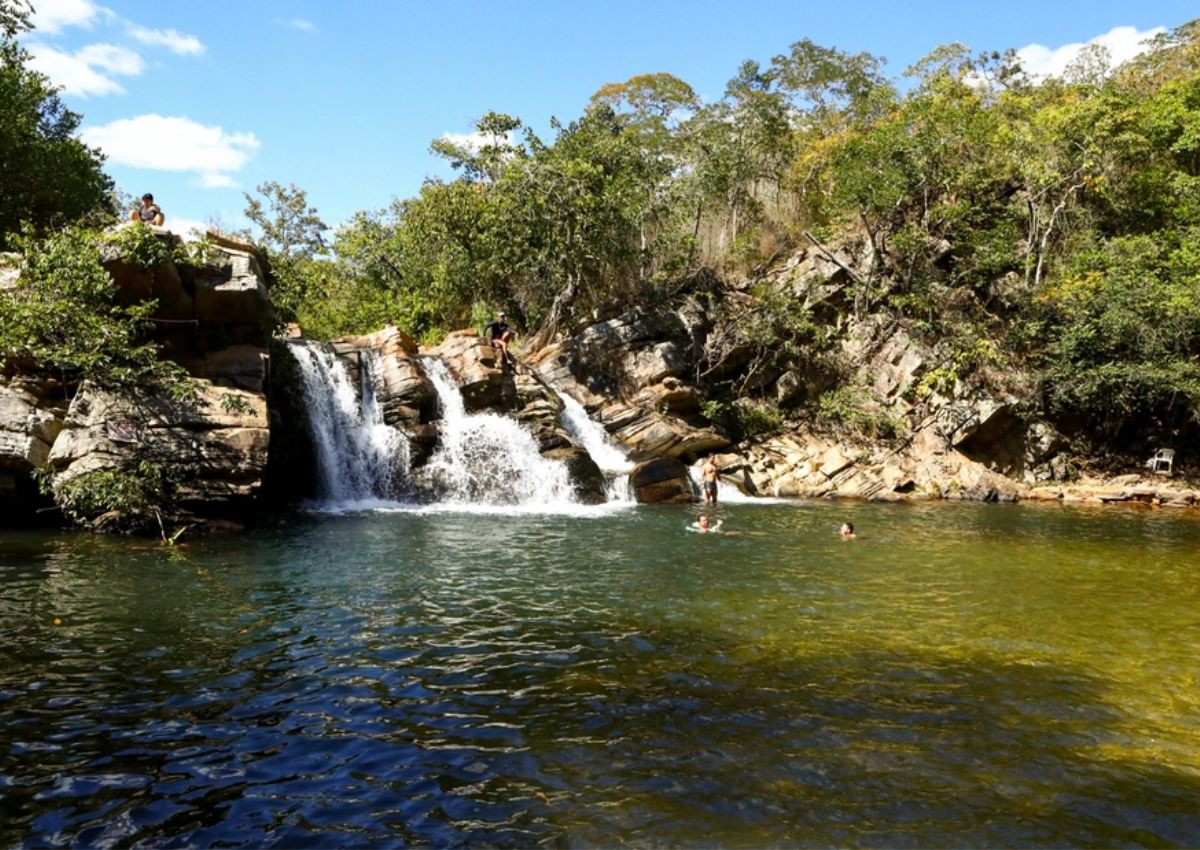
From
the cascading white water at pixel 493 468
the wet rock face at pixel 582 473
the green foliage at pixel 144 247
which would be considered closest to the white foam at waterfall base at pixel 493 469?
the cascading white water at pixel 493 468

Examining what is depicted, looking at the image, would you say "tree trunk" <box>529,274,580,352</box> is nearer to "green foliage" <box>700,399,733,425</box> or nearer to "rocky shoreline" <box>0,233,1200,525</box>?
"rocky shoreline" <box>0,233,1200,525</box>

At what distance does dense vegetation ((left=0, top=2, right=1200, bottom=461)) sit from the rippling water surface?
18.1m

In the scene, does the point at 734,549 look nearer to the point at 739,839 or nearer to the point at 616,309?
the point at 739,839

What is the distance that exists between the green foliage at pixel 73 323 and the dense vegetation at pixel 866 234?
388 inches

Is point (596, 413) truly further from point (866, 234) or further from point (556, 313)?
point (866, 234)

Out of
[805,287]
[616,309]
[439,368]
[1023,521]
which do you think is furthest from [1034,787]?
[805,287]

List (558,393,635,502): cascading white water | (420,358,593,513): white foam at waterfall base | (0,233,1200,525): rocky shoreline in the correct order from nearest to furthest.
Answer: (0,233,1200,525): rocky shoreline < (420,358,593,513): white foam at waterfall base < (558,393,635,502): cascading white water

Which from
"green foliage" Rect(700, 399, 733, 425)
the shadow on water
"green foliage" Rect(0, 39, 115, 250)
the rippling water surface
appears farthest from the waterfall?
"green foliage" Rect(0, 39, 115, 250)

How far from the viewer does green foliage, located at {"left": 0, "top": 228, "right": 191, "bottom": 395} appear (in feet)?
55.4

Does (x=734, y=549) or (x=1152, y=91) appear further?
(x=1152, y=91)

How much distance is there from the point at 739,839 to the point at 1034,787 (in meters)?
2.63

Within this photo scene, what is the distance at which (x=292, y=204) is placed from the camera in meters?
54.3

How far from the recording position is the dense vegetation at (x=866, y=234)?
31.2 meters

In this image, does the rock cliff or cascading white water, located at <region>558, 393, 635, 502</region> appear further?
cascading white water, located at <region>558, 393, 635, 502</region>
